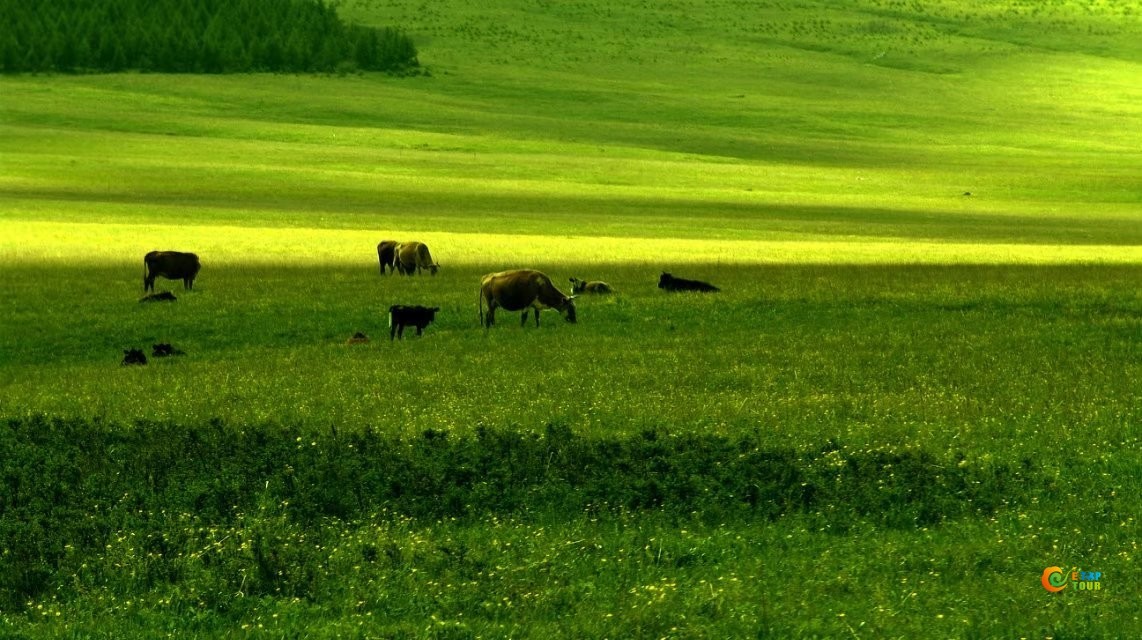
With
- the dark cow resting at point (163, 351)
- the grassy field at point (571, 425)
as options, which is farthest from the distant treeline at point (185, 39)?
the dark cow resting at point (163, 351)

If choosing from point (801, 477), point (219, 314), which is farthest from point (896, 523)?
point (219, 314)

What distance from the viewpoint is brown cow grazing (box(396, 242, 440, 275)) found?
38469mm

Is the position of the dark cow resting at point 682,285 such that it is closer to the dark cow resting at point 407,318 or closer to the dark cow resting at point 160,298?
the dark cow resting at point 407,318

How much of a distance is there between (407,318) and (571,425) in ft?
32.5

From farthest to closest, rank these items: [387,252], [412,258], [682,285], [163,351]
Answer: [387,252]
[412,258]
[682,285]
[163,351]

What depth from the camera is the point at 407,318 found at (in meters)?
26.4

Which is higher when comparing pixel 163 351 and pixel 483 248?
pixel 163 351

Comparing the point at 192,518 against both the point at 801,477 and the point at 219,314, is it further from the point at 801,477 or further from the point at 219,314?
the point at 219,314

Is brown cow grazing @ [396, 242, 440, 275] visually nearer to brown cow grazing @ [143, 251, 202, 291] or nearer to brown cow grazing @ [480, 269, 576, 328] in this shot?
brown cow grazing @ [143, 251, 202, 291]

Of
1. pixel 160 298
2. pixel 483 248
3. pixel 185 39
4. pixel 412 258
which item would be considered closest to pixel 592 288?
pixel 412 258

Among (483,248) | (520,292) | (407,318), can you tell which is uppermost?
(520,292)

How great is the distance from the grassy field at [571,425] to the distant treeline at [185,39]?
71660 millimetres

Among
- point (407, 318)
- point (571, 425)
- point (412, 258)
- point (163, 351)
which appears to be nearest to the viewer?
point (571, 425)

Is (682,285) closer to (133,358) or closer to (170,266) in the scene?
(170,266)
